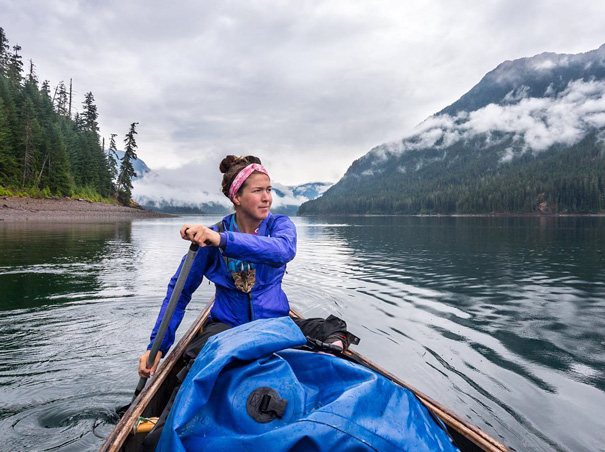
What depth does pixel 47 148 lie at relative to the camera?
2203 inches

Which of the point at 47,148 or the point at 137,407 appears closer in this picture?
the point at 137,407

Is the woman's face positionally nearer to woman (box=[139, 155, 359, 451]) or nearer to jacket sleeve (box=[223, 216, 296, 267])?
woman (box=[139, 155, 359, 451])

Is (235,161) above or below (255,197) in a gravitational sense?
above

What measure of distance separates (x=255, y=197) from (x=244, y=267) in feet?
2.65

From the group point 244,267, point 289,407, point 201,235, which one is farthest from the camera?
point 244,267

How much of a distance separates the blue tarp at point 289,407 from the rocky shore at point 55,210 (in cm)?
5377

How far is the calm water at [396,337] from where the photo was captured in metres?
4.89

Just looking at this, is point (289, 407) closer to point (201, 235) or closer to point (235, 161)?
point (201, 235)

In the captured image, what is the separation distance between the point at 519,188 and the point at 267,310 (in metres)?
155

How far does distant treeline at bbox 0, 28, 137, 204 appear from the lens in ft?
169

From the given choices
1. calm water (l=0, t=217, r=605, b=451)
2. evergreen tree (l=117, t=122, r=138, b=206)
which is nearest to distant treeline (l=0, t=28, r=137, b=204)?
evergreen tree (l=117, t=122, r=138, b=206)

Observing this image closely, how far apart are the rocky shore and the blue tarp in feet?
176

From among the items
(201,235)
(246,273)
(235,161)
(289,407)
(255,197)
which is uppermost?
(235,161)

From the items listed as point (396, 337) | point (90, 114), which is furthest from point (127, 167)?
point (396, 337)
